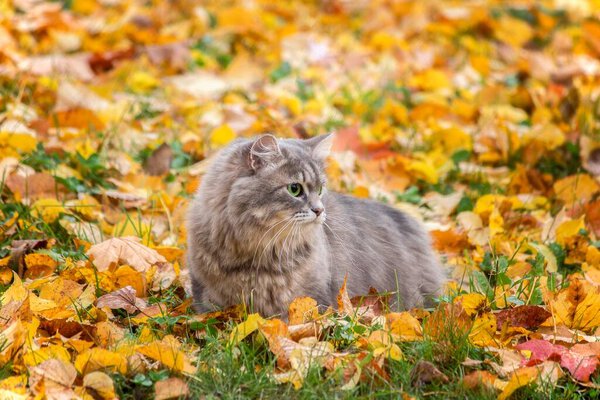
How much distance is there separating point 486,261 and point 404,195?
3.21 ft

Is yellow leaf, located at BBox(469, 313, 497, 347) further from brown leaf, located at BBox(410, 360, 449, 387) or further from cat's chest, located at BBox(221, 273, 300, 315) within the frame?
cat's chest, located at BBox(221, 273, 300, 315)

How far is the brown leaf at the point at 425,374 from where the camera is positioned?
2.76m

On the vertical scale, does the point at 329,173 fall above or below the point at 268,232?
below

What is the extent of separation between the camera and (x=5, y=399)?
2479 mm

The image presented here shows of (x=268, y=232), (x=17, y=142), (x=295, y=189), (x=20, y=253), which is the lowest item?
(x=20, y=253)

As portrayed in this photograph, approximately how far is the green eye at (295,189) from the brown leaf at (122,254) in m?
0.76

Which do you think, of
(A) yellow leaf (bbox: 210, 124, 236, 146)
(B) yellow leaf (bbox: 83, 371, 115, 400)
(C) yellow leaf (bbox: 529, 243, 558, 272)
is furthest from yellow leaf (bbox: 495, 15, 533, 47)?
(B) yellow leaf (bbox: 83, 371, 115, 400)

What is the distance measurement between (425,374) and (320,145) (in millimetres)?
1081

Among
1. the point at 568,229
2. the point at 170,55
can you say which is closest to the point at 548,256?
the point at 568,229

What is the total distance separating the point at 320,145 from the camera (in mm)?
3432

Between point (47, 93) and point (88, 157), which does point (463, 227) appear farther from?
point (47, 93)

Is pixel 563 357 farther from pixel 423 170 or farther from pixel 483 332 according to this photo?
pixel 423 170

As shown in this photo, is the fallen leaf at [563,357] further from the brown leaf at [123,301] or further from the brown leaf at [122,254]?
the brown leaf at [122,254]

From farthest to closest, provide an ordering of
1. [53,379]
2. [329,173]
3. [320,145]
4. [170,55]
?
[170,55]
[329,173]
[320,145]
[53,379]
